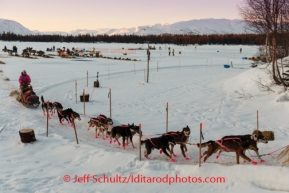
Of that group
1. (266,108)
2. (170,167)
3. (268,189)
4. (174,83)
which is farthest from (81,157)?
(174,83)

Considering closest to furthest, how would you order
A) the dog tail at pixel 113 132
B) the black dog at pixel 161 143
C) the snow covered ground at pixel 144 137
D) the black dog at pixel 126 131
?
the snow covered ground at pixel 144 137 < the black dog at pixel 161 143 < the black dog at pixel 126 131 < the dog tail at pixel 113 132

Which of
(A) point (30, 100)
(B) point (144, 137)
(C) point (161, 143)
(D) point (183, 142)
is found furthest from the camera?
(A) point (30, 100)

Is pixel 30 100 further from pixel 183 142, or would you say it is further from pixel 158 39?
pixel 158 39

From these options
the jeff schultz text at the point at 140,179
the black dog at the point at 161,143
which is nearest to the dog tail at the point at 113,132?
the black dog at the point at 161,143

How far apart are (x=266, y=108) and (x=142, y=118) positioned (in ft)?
20.6

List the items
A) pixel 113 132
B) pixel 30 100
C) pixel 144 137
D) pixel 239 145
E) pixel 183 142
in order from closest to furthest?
pixel 239 145, pixel 183 142, pixel 113 132, pixel 144 137, pixel 30 100

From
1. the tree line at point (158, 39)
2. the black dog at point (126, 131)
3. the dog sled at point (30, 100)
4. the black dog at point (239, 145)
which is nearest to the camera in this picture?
the black dog at point (239, 145)

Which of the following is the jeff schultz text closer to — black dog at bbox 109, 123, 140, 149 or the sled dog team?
the sled dog team

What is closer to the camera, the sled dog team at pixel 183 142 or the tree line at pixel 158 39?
the sled dog team at pixel 183 142

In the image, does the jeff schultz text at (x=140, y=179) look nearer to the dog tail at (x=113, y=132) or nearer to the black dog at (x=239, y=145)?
the black dog at (x=239, y=145)

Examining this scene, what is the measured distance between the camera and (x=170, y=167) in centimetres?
692

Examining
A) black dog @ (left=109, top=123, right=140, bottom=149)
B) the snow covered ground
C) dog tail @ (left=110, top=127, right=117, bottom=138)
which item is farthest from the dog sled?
black dog @ (left=109, top=123, right=140, bottom=149)

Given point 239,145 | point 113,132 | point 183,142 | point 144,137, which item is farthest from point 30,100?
point 239,145

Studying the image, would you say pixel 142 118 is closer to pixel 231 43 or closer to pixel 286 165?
pixel 286 165
